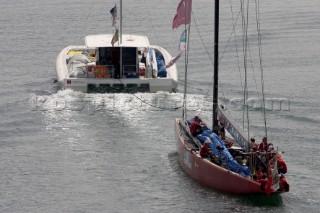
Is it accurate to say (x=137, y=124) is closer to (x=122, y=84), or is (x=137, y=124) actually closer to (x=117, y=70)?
(x=122, y=84)

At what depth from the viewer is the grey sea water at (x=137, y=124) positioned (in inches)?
1177

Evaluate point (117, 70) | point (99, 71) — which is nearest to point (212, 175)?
point (99, 71)

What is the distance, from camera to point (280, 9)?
68000mm

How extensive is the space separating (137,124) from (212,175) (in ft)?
28.5

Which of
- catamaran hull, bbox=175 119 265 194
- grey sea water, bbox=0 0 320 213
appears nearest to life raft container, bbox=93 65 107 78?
grey sea water, bbox=0 0 320 213

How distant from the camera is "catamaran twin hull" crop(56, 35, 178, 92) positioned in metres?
43.2

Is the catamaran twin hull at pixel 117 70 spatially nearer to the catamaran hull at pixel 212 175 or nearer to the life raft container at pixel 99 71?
the life raft container at pixel 99 71

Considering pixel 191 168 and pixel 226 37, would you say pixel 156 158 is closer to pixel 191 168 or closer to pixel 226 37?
pixel 191 168

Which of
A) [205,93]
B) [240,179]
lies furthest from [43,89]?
[240,179]

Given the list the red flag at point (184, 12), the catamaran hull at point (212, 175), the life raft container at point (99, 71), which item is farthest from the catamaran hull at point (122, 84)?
the catamaran hull at point (212, 175)

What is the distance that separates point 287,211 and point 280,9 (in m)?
41.5

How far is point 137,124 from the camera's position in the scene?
38.1 metres

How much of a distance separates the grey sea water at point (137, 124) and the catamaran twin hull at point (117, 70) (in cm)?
67

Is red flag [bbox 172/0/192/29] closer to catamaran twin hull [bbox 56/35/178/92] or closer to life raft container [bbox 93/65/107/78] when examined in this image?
catamaran twin hull [bbox 56/35/178/92]
